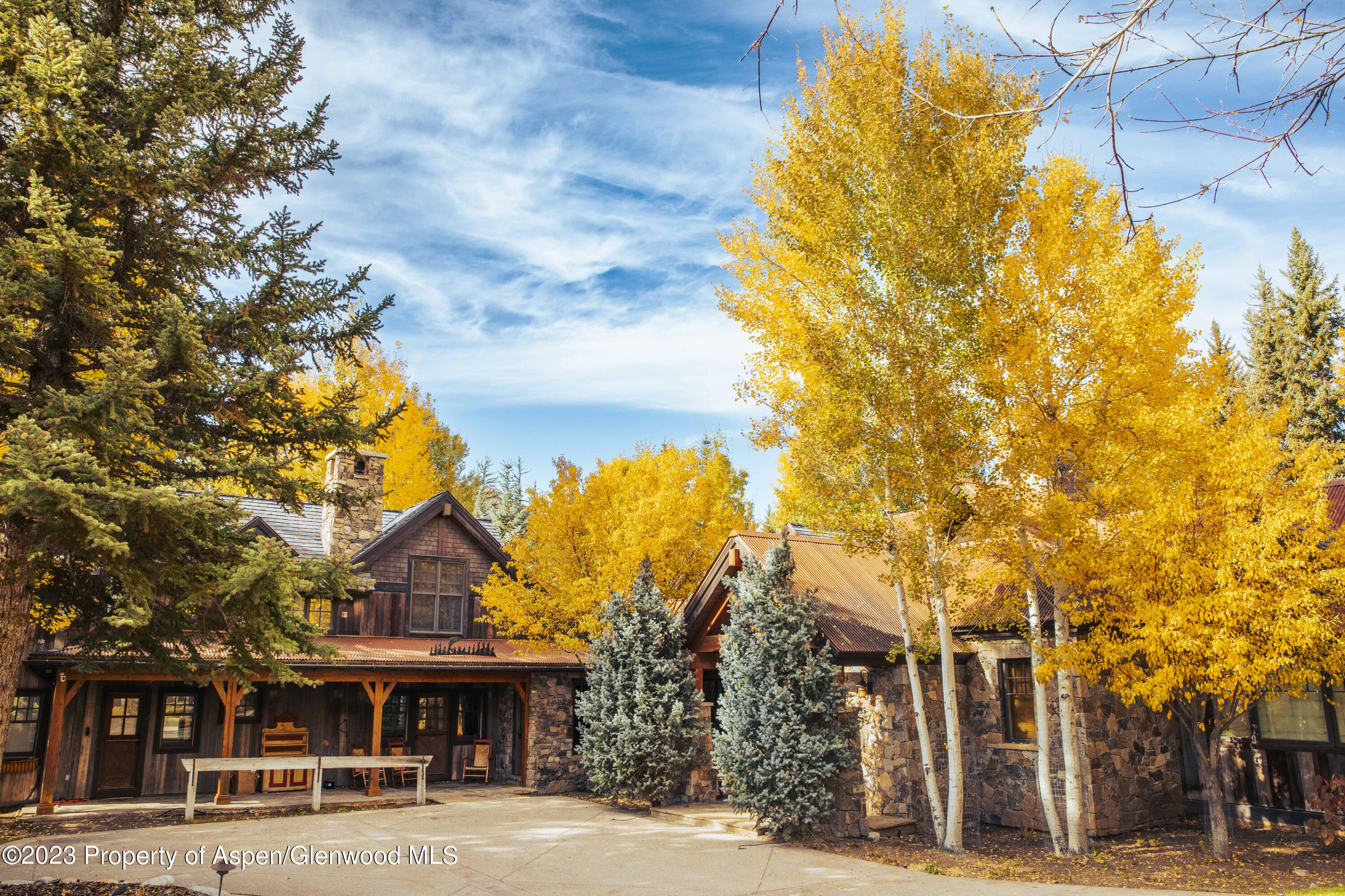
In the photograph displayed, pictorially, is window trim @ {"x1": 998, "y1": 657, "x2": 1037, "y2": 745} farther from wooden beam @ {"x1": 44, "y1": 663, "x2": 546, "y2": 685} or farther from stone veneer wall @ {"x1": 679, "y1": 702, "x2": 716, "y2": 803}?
wooden beam @ {"x1": 44, "y1": 663, "x2": 546, "y2": 685}

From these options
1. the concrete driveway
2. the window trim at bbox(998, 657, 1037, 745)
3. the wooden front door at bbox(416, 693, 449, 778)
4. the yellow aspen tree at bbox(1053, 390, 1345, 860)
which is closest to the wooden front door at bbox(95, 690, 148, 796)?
the concrete driveway

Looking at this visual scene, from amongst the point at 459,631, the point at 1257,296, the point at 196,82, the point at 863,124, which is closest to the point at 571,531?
the point at 459,631

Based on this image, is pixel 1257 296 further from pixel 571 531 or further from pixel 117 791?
pixel 117 791

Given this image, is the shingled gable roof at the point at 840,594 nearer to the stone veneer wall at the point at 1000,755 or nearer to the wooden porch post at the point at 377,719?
the stone veneer wall at the point at 1000,755

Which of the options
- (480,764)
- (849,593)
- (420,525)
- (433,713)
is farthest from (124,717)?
(849,593)

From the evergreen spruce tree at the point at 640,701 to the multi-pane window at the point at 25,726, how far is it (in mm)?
10469

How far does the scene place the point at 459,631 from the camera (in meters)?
20.0

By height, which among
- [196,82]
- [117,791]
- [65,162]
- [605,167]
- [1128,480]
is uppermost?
[605,167]

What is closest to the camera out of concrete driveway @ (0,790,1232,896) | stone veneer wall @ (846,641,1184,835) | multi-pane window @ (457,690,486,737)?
concrete driveway @ (0,790,1232,896)

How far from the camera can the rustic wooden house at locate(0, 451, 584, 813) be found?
15297mm

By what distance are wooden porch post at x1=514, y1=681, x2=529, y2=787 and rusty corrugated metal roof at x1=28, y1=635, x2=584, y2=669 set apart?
67 cm

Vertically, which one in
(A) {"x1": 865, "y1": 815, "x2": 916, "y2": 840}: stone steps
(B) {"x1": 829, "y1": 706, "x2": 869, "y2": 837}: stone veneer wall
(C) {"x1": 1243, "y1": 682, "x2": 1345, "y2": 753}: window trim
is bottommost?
(A) {"x1": 865, "y1": 815, "x2": 916, "y2": 840}: stone steps

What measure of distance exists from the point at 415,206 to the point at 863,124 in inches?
296

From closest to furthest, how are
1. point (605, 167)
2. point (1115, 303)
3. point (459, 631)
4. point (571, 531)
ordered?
1. point (1115, 303)
2. point (605, 167)
3. point (571, 531)
4. point (459, 631)
